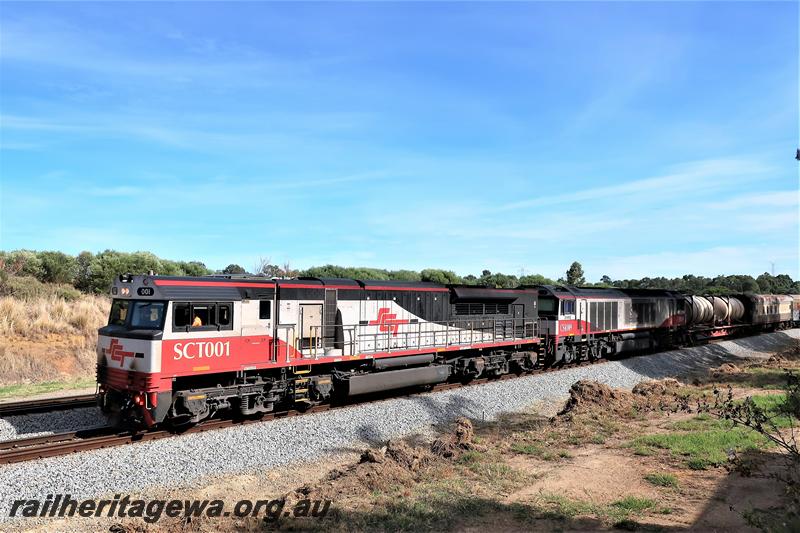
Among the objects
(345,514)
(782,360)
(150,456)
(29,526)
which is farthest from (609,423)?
(782,360)

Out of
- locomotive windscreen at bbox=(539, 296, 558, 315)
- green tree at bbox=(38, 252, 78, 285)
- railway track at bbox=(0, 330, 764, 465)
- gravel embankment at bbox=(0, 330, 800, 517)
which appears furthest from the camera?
green tree at bbox=(38, 252, 78, 285)

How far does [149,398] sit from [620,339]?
26.2 meters

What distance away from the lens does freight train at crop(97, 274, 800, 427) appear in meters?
13.0

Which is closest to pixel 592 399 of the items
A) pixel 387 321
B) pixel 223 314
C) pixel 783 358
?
pixel 387 321

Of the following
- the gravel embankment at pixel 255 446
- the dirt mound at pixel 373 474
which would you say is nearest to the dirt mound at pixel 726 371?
the gravel embankment at pixel 255 446

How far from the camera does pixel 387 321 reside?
61.7 feet

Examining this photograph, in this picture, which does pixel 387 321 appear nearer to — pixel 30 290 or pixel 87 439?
pixel 87 439

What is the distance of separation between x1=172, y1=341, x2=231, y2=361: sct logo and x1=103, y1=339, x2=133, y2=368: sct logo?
107 cm

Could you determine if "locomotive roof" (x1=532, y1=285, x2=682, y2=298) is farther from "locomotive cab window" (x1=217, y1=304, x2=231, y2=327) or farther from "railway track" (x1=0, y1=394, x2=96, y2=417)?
"railway track" (x1=0, y1=394, x2=96, y2=417)

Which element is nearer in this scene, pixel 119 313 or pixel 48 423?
pixel 119 313

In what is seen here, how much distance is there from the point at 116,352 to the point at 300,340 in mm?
4725

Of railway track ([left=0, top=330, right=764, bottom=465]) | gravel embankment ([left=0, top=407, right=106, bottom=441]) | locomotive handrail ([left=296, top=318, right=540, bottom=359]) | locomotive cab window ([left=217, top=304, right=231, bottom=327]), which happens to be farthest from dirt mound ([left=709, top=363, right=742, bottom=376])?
gravel embankment ([left=0, top=407, right=106, bottom=441])

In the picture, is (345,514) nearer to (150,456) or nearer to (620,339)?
(150,456)

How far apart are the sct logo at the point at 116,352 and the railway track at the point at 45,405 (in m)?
3.57
